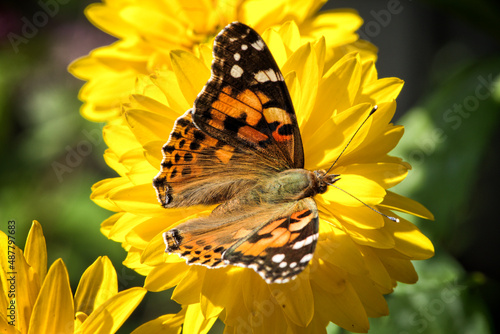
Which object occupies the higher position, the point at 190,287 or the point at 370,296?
the point at 370,296

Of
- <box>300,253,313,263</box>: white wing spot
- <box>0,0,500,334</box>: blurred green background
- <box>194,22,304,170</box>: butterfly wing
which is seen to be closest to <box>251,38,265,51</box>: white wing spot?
<box>194,22,304,170</box>: butterfly wing

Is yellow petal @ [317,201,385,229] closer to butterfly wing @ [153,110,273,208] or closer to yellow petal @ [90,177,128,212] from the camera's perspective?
butterfly wing @ [153,110,273,208]

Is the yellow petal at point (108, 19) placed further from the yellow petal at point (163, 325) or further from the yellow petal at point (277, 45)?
the yellow petal at point (163, 325)

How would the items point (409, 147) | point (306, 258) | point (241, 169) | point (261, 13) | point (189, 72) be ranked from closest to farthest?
point (306, 258) < point (189, 72) < point (241, 169) < point (261, 13) < point (409, 147)

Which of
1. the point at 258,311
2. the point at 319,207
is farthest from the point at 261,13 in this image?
the point at 258,311

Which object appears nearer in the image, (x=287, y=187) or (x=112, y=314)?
(x=112, y=314)

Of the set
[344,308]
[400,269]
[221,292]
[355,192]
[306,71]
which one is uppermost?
[306,71]

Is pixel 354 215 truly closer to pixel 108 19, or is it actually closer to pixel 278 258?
pixel 278 258

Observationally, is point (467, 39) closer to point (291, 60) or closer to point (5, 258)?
point (291, 60)
